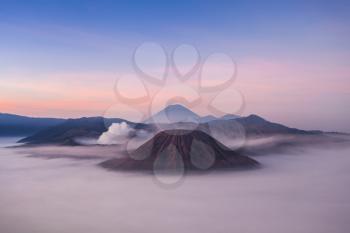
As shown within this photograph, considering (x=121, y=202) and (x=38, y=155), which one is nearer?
(x=121, y=202)

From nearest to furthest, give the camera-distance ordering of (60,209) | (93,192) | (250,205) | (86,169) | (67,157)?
(60,209) → (250,205) → (93,192) → (86,169) → (67,157)

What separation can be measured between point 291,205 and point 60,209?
5676 cm

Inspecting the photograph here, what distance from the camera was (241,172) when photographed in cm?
11575

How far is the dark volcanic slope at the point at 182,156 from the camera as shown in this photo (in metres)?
118

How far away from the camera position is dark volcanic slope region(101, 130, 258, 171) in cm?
11788

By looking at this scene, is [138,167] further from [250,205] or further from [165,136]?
[250,205]

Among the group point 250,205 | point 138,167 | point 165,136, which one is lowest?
point 250,205

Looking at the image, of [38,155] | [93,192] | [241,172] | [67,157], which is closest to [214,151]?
[241,172]

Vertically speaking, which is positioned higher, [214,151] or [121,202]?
[214,151]

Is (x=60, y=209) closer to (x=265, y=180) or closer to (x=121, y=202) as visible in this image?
(x=121, y=202)

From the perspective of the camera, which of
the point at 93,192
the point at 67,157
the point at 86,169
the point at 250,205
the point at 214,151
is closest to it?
the point at 250,205

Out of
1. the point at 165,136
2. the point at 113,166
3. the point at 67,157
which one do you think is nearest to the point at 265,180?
the point at 165,136

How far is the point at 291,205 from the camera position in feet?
324

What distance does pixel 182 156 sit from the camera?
119 m
